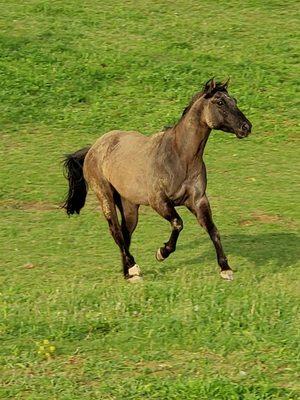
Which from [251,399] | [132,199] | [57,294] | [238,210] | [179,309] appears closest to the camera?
[251,399]

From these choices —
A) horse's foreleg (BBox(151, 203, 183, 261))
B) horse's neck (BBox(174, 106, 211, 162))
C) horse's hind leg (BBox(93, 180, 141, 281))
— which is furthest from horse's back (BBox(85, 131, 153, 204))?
horse's neck (BBox(174, 106, 211, 162))

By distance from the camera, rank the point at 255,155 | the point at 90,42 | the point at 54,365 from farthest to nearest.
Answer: the point at 90,42 → the point at 255,155 → the point at 54,365

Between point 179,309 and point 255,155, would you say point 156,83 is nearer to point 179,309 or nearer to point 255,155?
point 255,155

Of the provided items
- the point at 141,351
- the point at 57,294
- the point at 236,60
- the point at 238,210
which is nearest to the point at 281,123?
the point at 236,60

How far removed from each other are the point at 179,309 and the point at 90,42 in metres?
12.8

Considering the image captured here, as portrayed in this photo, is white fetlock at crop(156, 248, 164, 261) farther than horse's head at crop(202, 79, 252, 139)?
Yes

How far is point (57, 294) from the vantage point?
1148 centimetres

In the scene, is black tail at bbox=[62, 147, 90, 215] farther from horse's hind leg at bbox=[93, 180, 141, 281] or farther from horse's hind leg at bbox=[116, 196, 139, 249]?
horse's hind leg at bbox=[116, 196, 139, 249]

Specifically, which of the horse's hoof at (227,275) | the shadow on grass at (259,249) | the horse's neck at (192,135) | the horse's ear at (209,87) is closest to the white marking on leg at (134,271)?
the shadow on grass at (259,249)

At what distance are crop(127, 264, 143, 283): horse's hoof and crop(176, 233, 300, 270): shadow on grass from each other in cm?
92

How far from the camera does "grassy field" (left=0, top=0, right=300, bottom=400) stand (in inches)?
379

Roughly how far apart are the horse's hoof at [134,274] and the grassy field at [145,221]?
5.4 inches

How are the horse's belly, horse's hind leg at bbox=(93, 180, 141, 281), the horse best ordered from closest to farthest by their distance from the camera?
the horse, the horse's belly, horse's hind leg at bbox=(93, 180, 141, 281)

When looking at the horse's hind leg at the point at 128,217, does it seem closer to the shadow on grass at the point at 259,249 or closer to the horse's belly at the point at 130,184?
the horse's belly at the point at 130,184
